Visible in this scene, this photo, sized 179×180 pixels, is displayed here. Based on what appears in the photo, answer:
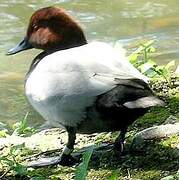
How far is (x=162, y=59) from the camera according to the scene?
7.23m

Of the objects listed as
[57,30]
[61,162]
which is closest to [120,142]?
[61,162]

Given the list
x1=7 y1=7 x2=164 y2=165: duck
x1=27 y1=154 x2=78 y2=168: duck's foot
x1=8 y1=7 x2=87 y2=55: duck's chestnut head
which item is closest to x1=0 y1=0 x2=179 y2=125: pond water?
x1=8 y1=7 x2=87 y2=55: duck's chestnut head

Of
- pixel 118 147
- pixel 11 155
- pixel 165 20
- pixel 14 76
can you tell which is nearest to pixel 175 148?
pixel 118 147

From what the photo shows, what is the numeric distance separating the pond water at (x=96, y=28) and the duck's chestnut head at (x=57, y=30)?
206 centimetres

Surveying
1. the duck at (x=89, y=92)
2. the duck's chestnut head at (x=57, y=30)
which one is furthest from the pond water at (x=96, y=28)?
the duck at (x=89, y=92)

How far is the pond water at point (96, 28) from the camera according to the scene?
21.5ft

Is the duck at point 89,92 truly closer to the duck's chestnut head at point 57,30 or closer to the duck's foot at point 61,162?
the duck's foot at point 61,162

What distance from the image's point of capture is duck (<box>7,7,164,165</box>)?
3.29 meters

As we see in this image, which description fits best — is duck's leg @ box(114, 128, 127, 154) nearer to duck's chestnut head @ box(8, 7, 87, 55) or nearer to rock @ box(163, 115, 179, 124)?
rock @ box(163, 115, 179, 124)

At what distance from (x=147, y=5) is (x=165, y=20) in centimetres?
81

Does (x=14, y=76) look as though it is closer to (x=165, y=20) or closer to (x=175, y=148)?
(x=165, y=20)

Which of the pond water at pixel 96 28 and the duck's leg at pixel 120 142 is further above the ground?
the duck's leg at pixel 120 142

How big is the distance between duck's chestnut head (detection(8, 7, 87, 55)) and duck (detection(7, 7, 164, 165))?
21 cm

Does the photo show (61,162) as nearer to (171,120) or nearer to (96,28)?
(171,120)
